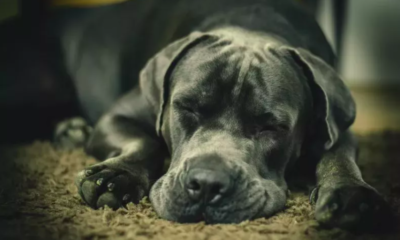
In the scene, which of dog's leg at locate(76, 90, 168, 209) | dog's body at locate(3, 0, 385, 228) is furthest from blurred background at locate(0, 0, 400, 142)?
dog's body at locate(3, 0, 385, 228)

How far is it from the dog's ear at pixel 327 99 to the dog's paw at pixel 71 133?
131 centimetres

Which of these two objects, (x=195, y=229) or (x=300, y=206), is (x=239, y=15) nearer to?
(x=300, y=206)

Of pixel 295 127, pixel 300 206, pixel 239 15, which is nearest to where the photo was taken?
pixel 300 206

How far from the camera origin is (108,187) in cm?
184

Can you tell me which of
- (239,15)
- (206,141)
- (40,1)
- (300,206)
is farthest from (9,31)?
(300,206)

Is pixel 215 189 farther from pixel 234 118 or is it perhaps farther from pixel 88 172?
pixel 88 172

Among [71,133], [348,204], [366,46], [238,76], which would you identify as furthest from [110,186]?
[366,46]

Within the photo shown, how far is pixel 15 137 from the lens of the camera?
3.09 metres

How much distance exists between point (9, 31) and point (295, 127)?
1.92m

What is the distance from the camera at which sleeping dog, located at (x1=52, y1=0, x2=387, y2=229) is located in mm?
1685

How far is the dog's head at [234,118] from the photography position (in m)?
1.69

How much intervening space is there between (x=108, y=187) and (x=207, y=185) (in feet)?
1.23

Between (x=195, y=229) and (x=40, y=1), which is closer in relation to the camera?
(x=195, y=229)

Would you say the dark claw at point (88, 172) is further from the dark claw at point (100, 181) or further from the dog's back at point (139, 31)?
the dog's back at point (139, 31)
